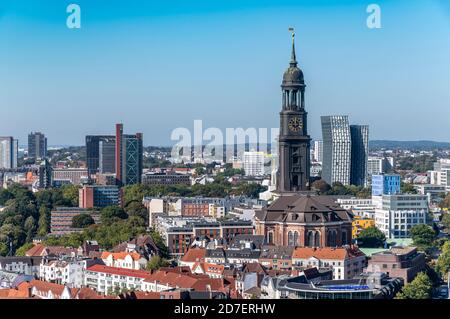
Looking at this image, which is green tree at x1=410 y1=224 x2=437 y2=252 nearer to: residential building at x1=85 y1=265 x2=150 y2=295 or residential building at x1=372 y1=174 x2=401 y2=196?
residential building at x1=85 y1=265 x2=150 y2=295

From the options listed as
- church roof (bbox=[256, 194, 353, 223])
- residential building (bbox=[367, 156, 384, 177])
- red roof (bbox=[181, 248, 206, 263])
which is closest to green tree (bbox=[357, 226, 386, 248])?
church roof (bbox=[256, 194, 353, 223])

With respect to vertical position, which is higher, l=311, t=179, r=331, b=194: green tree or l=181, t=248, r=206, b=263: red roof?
l=311, t=179, r=331, b=194: green tree

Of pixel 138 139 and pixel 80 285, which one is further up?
pixel 138 139

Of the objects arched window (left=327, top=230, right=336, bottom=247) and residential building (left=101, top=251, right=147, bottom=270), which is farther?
arched window (left=327, top=230, right=336, bottom=247)

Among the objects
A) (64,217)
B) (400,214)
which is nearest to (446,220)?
(400,214)

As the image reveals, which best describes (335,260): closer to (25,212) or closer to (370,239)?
(370,239)
